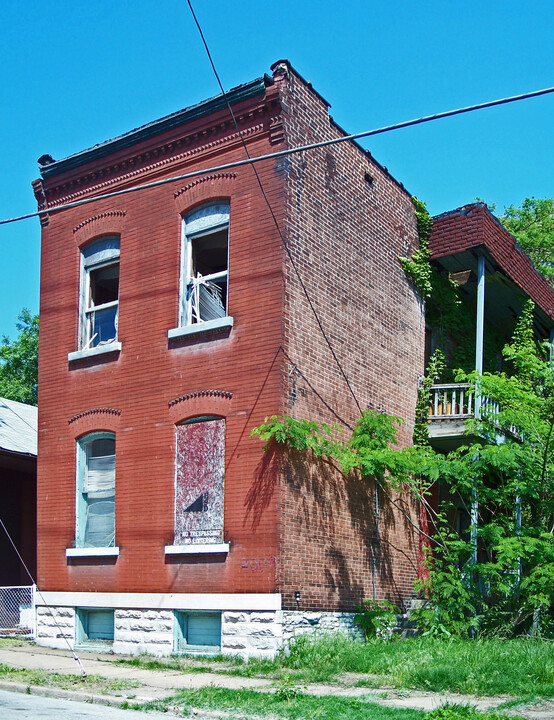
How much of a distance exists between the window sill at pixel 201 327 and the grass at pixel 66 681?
18.6 feet

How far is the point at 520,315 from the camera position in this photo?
69.6ft

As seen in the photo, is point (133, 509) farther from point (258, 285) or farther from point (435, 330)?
point (435, 330)

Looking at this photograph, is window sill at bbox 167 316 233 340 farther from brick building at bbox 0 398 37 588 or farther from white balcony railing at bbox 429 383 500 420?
brick building at bbox 0 398 37 588

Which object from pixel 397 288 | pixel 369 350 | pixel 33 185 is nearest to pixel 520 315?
pixel 397 288

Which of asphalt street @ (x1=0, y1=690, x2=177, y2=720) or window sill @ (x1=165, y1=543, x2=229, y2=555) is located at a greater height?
window sill @ (x1=165, y1=543, x2=229, y2=555)

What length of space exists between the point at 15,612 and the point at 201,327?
25.4 ft

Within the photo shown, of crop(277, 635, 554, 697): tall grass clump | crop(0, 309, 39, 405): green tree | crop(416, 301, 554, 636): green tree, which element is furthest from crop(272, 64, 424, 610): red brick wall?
crop(0, 309, 39, 405): green tree

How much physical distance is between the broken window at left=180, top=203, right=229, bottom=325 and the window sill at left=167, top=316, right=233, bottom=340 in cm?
34

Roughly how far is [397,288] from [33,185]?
7.72 metres

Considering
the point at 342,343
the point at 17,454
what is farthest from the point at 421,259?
the point at 17,454

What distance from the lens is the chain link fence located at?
55.7 ft

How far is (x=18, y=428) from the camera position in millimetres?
21484

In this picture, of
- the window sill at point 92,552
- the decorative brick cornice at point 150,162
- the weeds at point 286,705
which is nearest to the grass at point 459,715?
the weeds at point 286,705

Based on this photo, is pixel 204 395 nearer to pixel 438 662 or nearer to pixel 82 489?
pixel 82 489
